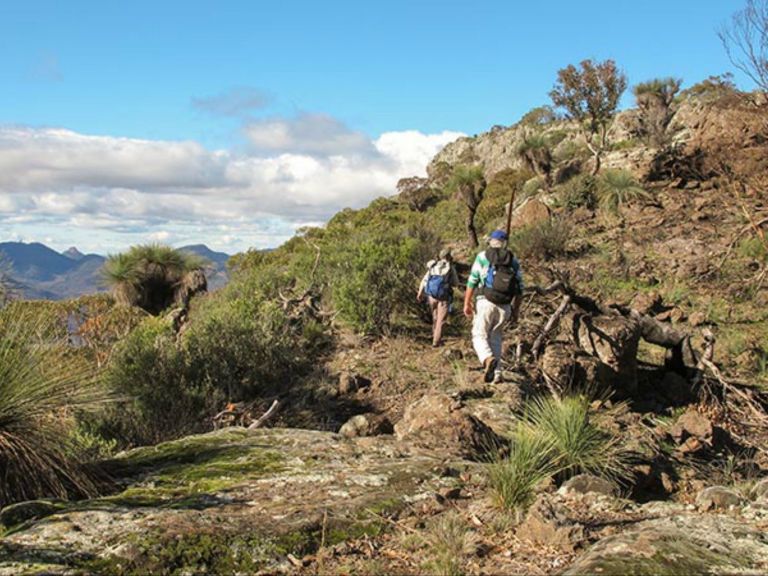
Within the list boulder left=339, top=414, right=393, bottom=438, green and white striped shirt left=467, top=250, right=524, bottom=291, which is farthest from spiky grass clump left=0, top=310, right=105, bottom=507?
green and white striped shirt left=467, top=250, right=524, bottom=291

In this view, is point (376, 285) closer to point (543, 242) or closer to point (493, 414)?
point (493, 414)

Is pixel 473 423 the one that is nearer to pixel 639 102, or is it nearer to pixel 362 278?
pixel 362 278

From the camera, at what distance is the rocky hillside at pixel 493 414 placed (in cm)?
295

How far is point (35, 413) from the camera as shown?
412 centimetres

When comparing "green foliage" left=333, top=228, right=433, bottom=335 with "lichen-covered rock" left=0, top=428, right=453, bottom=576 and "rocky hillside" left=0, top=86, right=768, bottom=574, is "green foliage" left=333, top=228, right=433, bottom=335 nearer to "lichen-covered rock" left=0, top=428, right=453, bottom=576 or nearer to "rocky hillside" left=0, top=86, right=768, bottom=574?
"rocky hillside" left=0, top=86, right=768, bottom=574

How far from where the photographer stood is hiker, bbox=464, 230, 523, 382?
7.80 metres

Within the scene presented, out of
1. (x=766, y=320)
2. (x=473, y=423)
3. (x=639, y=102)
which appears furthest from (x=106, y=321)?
(x=639, y=102)

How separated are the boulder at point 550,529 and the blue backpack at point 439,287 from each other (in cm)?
726

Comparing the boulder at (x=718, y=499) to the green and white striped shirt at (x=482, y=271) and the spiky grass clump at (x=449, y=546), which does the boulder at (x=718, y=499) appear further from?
the green and white striped shirt at (x=482, y=271)

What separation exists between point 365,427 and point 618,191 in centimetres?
1436

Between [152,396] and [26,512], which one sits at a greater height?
[26,512]

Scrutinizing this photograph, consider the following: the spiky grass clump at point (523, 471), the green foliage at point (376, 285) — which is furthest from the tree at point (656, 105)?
the spiky grass clump at point (523, 471)

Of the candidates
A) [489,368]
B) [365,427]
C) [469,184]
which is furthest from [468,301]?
[469,184]

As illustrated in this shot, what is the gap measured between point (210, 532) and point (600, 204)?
18.3 meters
